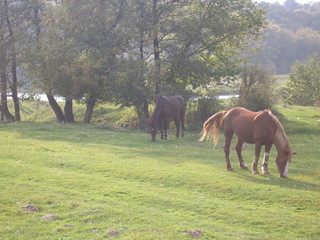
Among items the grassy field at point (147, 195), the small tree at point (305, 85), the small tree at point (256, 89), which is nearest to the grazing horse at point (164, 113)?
the grassy field at point (147, 195)

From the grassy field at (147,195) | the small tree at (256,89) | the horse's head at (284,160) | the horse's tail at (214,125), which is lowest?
the grassy field at (147,195)

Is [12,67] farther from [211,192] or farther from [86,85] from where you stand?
A: [211,192]

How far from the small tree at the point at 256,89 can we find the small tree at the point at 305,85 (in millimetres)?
12457

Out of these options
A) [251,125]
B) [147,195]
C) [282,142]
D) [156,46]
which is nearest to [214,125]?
[251,125]

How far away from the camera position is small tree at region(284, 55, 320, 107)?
42438 millimetres

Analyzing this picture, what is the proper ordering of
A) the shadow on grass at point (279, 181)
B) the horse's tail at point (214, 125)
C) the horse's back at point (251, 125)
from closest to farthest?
the shadow on grass at point (279, 181) → the horse's back at point (251, 125) → the horse's tail at point (214, 125)

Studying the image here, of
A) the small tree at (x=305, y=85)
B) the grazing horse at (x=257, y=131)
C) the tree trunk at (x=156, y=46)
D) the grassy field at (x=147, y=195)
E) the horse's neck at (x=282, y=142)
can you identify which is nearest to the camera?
the grassy field at (x=147, y=195)

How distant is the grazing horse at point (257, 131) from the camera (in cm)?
1274

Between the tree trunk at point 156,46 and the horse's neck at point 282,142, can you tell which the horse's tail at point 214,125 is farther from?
the tree trunk at point 156,46

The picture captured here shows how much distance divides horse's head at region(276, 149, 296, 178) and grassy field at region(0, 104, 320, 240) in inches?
12.7

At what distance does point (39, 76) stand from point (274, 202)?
2358 cm

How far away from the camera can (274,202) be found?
34.9 ft

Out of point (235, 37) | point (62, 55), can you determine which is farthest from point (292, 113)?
point (62, 55)

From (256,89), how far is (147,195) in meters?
21.8
